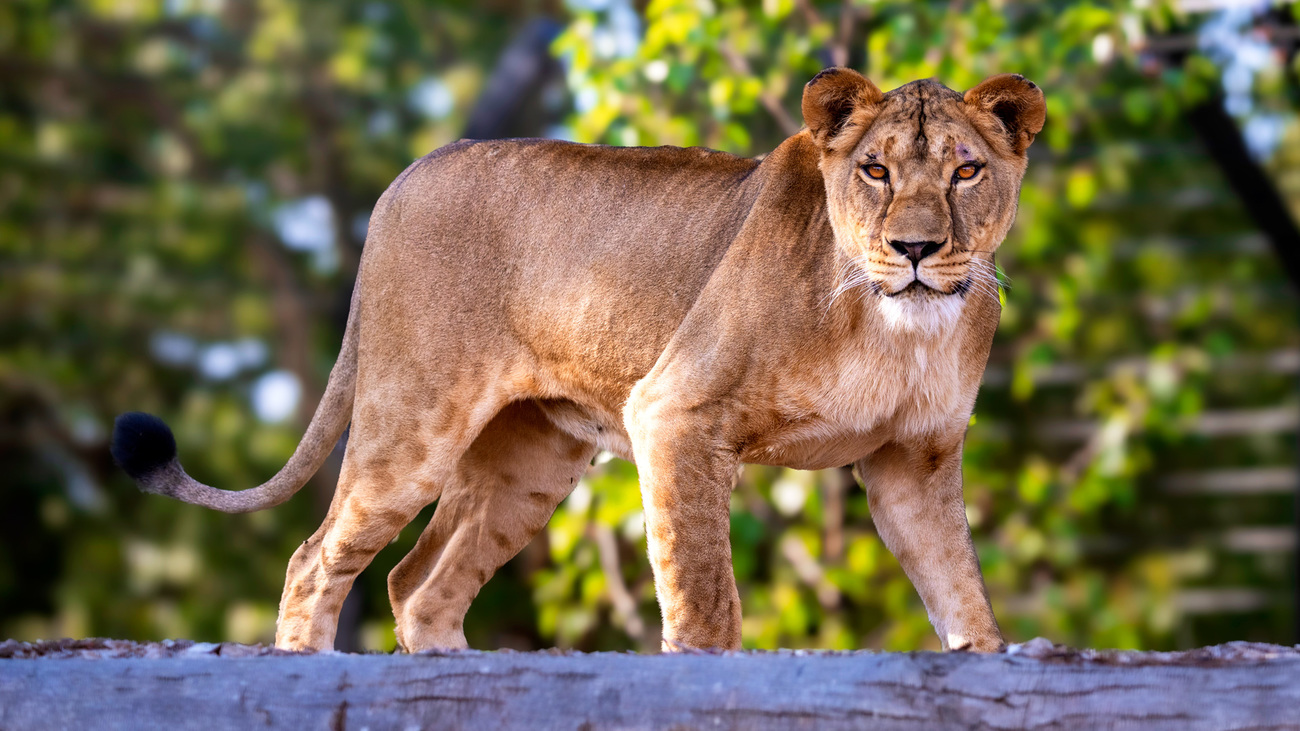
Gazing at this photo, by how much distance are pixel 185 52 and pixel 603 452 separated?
724 centimetres

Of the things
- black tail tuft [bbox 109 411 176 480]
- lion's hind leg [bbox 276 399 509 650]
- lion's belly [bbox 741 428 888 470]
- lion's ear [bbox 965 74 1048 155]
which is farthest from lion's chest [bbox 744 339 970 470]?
black tail tuft [bbox 109 411 176 480]

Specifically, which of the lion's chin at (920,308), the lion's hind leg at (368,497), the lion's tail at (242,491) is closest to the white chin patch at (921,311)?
the lion's chin at (920,308)

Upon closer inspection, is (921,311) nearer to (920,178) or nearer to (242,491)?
(920,178)

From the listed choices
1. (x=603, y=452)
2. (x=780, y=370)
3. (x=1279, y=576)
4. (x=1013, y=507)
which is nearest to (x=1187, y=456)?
(x=1279, y=576)

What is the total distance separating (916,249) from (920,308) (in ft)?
0.45

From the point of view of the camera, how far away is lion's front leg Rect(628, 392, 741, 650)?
3.09 m

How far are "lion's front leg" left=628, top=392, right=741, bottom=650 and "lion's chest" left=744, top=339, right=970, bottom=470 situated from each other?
14cm

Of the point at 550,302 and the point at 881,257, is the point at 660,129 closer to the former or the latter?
the point at 550,302

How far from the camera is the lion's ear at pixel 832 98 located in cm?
310

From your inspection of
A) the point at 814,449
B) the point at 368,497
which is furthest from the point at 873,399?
the point at 368,497

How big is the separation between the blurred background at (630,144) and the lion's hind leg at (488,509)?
5.49 feet

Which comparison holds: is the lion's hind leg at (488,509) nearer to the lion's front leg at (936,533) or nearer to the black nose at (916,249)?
the lion's front leg at (936,533)

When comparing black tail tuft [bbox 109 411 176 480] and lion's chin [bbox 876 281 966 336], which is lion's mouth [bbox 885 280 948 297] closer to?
lion's chin [bbox 876 281 966 336]

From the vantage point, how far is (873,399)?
10.2ft
